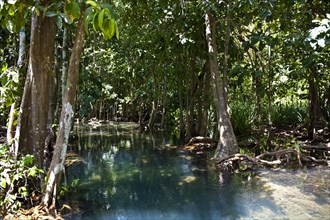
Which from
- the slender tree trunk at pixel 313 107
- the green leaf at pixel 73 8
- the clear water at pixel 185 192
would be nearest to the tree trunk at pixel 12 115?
the clear water at pixel 185 192

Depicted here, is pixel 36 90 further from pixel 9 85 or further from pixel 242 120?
pixel 242 120

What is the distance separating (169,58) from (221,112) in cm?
456

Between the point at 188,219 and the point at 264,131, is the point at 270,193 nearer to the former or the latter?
the point at 188,219

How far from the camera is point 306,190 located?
515 centimetres

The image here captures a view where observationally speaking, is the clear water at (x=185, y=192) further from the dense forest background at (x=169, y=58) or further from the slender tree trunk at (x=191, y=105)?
the slender tree trunk at (x=191, y=105)

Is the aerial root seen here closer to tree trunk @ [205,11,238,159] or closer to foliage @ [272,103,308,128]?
tree trunk @ [205,11,238,159]

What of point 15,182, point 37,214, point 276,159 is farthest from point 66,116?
point 276,159

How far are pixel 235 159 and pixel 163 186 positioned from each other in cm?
192

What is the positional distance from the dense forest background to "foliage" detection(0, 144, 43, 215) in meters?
0.24

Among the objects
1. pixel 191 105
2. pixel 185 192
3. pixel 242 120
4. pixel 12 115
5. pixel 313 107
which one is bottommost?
pixel 185 192

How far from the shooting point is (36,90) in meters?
4.30

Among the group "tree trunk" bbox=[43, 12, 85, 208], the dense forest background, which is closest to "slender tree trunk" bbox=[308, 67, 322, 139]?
the dense forest background

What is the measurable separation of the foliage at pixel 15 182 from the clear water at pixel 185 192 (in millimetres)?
668

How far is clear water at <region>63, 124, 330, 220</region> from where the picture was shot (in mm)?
4336
